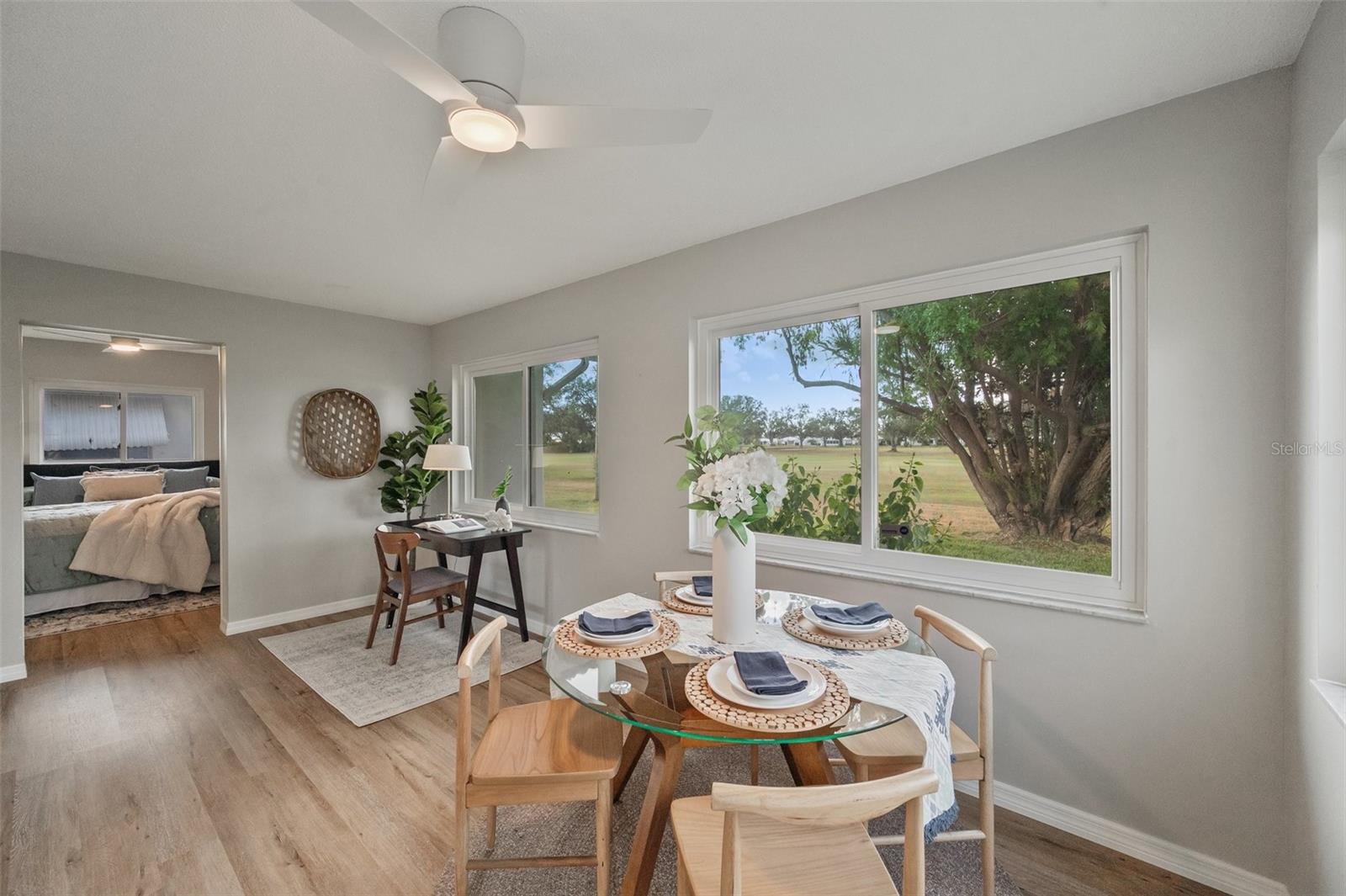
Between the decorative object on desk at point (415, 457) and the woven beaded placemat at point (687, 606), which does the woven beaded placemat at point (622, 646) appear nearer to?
the woven beaded placemat at point (687, 606)

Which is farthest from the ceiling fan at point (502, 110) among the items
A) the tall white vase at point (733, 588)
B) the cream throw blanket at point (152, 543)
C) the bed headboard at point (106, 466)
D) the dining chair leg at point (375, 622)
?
the bed headboard at point (106, 466)

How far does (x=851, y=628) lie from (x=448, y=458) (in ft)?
10.4

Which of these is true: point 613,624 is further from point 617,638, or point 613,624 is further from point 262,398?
point 262,398

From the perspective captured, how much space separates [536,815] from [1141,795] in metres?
2.05

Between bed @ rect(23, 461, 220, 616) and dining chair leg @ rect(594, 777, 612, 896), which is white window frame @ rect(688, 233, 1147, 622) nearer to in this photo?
dining chair leg @ rect(594, 777, 612, 896)

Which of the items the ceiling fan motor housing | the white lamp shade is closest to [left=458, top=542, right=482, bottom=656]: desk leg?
the white lamp shade

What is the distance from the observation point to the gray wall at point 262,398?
305 centimetres

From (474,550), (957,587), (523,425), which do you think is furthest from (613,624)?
(523,425)

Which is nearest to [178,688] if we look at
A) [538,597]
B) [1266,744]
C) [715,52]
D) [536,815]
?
[538,597]

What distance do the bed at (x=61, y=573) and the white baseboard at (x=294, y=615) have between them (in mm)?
1394

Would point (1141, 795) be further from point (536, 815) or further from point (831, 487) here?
point (536, 815)

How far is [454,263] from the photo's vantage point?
326cm

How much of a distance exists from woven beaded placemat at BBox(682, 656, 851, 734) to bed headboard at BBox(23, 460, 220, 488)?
7.83 m

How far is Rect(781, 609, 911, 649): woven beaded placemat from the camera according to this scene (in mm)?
1587
